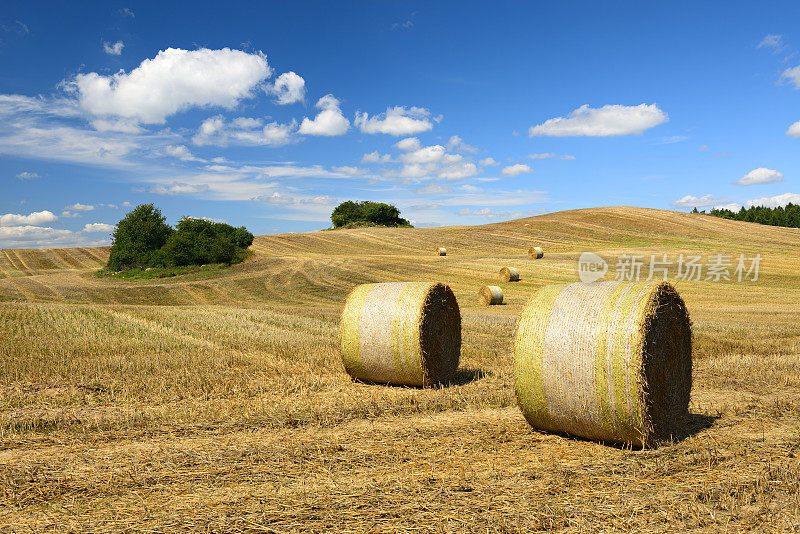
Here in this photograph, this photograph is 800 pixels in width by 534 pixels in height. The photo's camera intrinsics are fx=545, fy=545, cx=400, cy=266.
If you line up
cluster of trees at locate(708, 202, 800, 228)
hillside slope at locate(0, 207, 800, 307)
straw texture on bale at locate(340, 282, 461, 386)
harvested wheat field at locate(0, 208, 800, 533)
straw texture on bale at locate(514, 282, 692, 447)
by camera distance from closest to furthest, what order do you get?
harvested wheat field at locate(0, 208, 800, 533) < straw texture on bale at locate(514, 282, 692, 447) < straw texture on bale at locate(340, 282, 461, 386) < hillside slope at locate(0, 207, 800, 307) < cluster of trees at locate(708, 202, 800, 228)

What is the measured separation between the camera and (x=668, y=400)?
630cm

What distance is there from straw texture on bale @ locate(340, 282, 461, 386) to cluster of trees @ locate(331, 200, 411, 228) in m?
58.8

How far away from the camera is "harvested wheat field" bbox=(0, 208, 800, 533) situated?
431 cm

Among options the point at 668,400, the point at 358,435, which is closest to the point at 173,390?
the point at 358,435

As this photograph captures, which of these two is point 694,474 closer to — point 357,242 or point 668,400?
point 668,400

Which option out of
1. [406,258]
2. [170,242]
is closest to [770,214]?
[406,258]

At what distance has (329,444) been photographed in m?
5.99

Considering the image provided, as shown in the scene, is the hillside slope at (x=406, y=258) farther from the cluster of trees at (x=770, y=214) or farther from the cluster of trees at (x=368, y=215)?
the cluster of trees at (x=770, y=214)

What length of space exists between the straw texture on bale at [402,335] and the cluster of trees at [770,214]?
3447 inches

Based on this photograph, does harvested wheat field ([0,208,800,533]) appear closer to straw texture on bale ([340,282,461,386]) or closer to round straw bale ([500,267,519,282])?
straw texture on bale ([340,282,461,386])

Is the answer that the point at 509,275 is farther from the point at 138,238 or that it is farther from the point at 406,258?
the point at 138,238

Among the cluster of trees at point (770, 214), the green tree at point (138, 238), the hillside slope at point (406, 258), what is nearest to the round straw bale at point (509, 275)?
the hillside slope at point (406, 258)

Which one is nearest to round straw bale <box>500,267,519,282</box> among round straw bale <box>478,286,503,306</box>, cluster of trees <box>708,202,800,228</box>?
round straw bale <box>478,286,503,306</box>

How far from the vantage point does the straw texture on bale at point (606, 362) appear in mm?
5789
